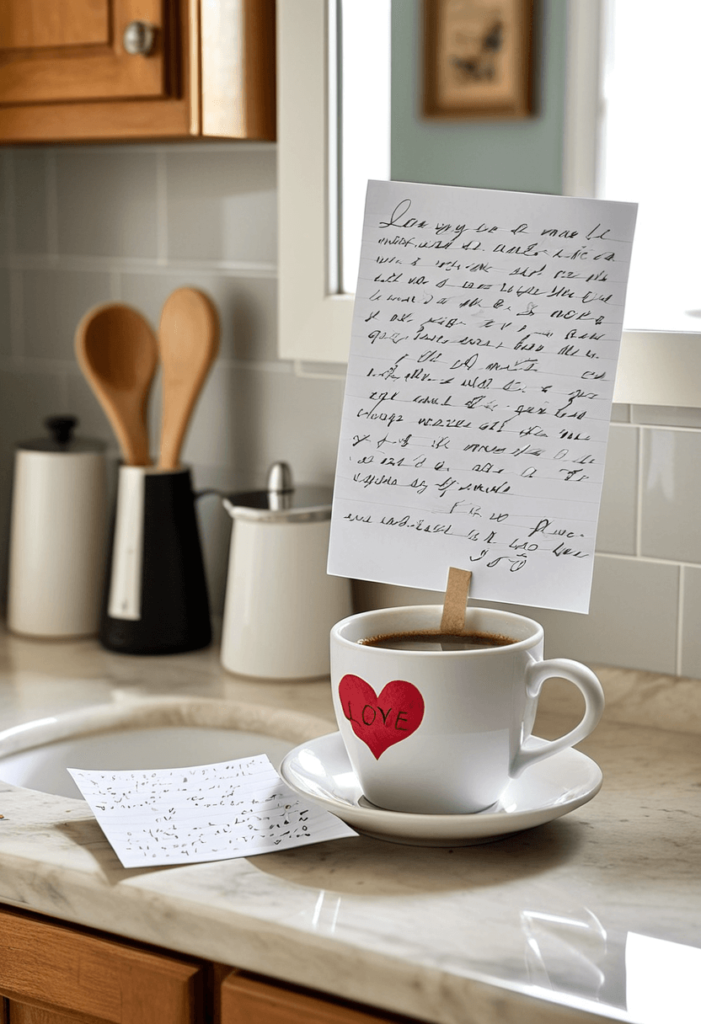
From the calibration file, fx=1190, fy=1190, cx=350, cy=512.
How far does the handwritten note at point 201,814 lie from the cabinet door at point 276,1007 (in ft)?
0.31

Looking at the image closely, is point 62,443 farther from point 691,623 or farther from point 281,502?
point 691,623

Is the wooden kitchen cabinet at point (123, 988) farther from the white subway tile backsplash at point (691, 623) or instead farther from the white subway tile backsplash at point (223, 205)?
the white subway tile backsplash at point (223, 205)

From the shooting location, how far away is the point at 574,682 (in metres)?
0.81

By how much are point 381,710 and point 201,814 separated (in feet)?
0.56

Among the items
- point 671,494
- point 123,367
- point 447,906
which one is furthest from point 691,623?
point 123,367

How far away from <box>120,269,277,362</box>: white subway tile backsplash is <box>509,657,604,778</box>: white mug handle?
666mm

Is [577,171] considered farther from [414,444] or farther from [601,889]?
[601,889]

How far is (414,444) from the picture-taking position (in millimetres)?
846

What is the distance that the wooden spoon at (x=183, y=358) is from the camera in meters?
1.33

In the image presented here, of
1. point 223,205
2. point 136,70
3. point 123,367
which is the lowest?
point 123,367

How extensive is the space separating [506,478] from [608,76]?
50 cm

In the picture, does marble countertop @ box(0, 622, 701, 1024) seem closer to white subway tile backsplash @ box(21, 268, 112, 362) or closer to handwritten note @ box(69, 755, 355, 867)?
handwritten note @ box(69, 755, 355, 867)

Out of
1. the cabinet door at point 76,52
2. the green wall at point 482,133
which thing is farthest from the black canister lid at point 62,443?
the green wall at point 482,133

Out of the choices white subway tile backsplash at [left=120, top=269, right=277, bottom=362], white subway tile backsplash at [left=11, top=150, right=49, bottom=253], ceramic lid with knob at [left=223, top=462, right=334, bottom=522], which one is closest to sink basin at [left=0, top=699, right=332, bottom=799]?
ceramic lid with knob at [left=223, top=462, right=334, bottom=522]
